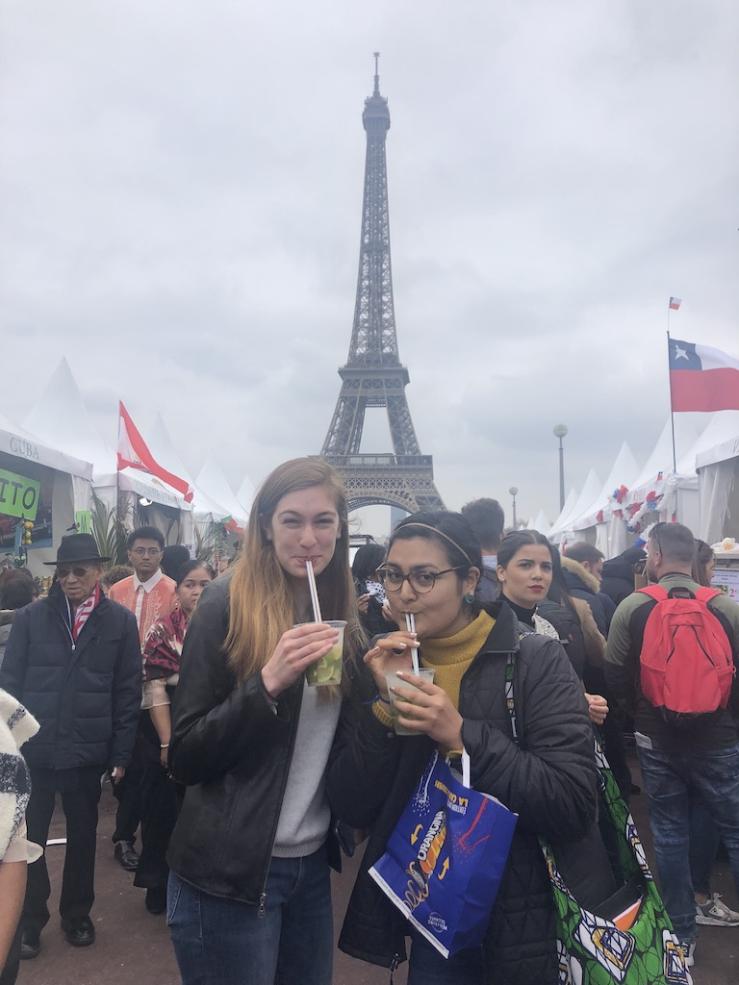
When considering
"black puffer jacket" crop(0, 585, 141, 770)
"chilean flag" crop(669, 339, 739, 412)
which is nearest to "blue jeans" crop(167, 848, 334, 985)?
"black puffer jacket" crop(0, 585, 141, 770)

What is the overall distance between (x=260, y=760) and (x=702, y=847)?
317cm

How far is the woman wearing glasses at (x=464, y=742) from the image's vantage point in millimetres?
1527

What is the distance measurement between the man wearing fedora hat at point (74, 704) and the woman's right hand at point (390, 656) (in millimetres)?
2584

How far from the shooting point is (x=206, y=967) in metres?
1.68

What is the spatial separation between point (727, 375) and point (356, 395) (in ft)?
129

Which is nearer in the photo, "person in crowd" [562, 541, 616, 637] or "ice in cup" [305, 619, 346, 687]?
"ice in cup" [305, 619, 346, 687]

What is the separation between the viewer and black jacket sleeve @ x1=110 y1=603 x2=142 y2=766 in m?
3.75

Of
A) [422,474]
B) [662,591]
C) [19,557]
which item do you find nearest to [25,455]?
[19,557]

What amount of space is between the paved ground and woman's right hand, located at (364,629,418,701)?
2.32 metres

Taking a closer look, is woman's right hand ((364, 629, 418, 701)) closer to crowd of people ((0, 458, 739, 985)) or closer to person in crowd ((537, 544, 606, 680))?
crowd of people ((0, 458, 739, 985))

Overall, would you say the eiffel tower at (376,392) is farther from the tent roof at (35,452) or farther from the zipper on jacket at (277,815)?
the zipper on jacket at (277,815)

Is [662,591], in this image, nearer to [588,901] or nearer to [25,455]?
[588,901]

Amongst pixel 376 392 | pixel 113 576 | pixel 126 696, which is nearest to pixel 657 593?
pixel 126 696

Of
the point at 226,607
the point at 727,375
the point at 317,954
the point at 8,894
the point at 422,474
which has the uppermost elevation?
the point at 422,474
